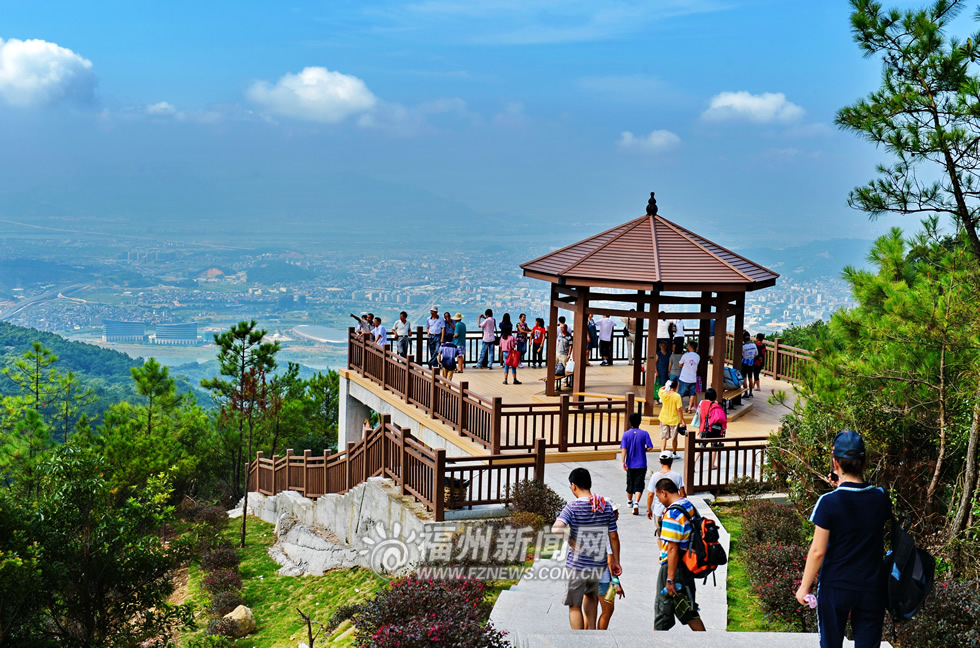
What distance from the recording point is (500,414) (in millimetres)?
13281

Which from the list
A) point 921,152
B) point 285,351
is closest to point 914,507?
point 921,152

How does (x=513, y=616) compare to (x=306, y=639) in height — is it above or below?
above

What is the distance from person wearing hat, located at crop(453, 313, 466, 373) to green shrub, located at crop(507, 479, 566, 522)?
29.0 feet

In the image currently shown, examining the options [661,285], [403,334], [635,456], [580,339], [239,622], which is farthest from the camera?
[403,334]

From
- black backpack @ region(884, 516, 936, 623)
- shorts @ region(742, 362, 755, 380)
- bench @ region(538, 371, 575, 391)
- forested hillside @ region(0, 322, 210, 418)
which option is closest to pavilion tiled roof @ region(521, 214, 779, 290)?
bench @ region(538, 371, 575, 391)

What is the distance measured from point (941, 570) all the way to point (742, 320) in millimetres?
9726

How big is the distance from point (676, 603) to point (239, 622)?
919 cm

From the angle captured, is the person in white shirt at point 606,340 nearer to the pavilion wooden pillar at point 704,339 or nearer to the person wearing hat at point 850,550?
the pavilion wooden pillar at point 704,339

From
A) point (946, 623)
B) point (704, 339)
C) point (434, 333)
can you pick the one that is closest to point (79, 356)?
point (434, 333)

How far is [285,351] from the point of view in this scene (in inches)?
6309

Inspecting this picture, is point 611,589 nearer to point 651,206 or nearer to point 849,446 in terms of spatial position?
point 849,446

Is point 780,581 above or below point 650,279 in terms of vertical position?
below

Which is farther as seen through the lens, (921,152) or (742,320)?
(742,320)

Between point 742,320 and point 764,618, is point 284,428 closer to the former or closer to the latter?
point 742,320
